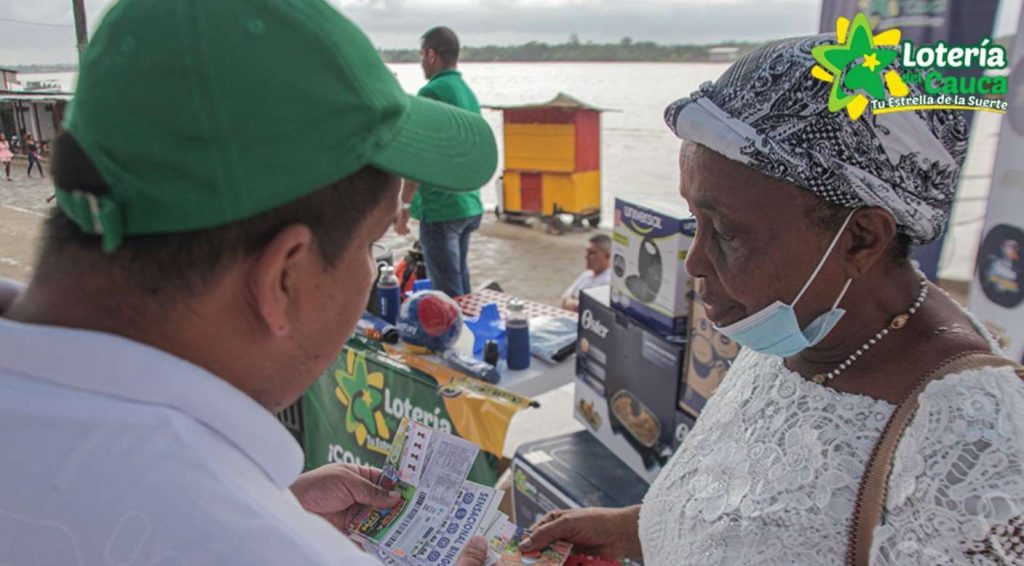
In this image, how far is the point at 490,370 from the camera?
121 inches

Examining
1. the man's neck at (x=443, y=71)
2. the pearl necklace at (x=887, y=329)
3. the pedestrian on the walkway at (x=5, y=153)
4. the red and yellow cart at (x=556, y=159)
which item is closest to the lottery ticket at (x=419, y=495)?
the pearl necklace at (x=887, y=329)

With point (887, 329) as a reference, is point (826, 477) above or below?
below

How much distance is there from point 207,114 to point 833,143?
942mm

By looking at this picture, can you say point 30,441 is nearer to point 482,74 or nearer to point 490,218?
point 490,218

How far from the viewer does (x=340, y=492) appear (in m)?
1.44

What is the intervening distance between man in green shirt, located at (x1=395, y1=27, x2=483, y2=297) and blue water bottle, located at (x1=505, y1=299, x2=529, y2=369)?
68.7 inches

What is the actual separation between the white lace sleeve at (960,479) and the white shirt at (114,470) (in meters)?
0.89

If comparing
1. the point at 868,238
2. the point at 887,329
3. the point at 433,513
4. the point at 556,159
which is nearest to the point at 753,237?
the point at 868,238

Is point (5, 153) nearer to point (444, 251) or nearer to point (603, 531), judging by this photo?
point (444, 251)

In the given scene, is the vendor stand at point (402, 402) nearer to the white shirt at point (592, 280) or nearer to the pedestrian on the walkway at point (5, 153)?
the white shirt at point (592, 280)

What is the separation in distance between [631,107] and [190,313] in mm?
41350

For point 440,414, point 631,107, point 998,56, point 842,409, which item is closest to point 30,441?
point 842,409

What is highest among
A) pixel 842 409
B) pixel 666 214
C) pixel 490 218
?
pixel 666 214

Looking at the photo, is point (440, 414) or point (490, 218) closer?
point (440, 414)
